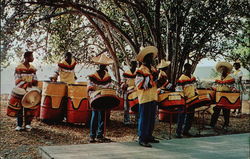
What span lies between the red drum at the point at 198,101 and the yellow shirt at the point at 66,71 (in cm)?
322

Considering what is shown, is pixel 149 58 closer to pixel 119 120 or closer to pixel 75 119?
pixel 75 119

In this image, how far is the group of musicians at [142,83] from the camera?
5.60 m

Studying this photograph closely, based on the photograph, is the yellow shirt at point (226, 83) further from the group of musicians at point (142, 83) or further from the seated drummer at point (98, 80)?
the seated drummer at point (98, 80)

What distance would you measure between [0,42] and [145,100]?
3.45 meters

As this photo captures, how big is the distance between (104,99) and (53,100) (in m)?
2.51

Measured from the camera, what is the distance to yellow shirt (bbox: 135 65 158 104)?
549 cm

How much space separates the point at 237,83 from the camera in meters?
11.3

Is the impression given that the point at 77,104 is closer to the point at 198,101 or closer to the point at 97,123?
the point at 97,123

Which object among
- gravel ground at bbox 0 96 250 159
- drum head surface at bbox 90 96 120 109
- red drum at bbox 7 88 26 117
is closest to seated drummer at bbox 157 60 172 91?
drum head surface at bbox 90 96 120 109

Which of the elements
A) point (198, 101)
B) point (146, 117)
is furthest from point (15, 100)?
point (198, 101)

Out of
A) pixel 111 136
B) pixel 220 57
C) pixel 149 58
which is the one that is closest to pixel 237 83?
pixel 220 57

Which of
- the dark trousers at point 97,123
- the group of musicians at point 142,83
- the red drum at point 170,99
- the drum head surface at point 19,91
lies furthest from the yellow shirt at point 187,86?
→ the drum head surface at point 19,91

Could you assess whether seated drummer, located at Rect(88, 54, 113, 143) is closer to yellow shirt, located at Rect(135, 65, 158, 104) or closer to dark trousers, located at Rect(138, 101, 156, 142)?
yellow shirt, located at Rect(135, 65, 158, 104)

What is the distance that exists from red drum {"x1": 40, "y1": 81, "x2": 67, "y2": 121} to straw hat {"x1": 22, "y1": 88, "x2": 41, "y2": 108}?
3.08ft
